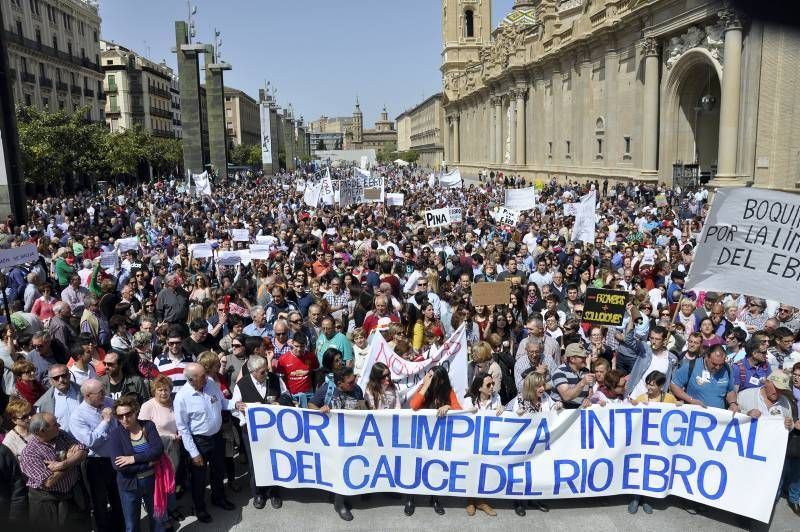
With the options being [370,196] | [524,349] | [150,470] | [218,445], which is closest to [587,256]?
[524,349]

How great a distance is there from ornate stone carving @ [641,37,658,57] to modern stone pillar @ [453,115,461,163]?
55.7 metres

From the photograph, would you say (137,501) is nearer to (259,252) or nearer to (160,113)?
(259,252)

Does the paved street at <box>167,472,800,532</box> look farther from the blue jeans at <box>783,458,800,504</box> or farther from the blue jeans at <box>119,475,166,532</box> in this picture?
the blue jeans at <box>119,475,166,532</box>

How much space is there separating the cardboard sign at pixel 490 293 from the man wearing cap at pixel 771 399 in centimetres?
319

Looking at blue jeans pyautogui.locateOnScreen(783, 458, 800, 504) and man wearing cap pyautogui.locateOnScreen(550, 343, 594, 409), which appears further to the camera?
man wearing cap pyautogui.locateOnScreen(550, 343, 594, 409)

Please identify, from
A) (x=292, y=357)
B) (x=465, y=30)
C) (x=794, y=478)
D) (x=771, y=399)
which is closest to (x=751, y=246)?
(x=771, y=399)

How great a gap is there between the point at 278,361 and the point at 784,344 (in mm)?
5398

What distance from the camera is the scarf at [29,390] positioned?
6.27 meters

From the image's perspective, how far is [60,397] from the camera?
232 inches

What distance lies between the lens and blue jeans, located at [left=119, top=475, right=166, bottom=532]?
215 inches

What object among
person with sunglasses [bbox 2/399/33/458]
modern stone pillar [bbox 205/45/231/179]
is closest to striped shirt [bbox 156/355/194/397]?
person with sunglasses [bbox 2/399/33/458]

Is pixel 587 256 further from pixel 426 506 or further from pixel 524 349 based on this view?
pixel 426 506

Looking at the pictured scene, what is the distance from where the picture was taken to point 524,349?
7434 mm

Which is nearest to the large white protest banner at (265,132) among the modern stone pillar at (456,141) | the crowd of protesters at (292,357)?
the modern stone pillar at (456,141)
